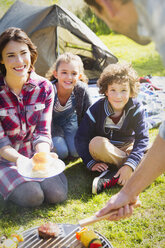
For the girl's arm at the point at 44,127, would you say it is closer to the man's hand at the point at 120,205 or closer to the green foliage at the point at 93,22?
the man's hand at the point at 120,205

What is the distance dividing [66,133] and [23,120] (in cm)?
→ 92

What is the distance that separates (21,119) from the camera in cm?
223

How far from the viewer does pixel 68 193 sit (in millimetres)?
2357

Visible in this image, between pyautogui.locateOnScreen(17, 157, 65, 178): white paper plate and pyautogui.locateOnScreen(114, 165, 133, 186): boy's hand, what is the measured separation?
1.88 feet

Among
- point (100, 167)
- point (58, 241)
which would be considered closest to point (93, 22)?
point (100, 167)

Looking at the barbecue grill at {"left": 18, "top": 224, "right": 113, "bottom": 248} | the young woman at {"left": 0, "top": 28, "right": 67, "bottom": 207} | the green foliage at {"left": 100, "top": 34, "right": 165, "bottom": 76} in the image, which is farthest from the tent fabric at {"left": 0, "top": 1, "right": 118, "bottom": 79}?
the barbecue grill at {"left": 18, "top": 224, "right": 113, "bottom": 248}

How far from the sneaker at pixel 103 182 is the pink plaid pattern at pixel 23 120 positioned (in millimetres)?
474

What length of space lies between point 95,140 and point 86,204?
1.76ft

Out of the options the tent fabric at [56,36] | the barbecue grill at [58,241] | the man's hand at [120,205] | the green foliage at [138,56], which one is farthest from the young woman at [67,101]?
the green foliage at [138,56]

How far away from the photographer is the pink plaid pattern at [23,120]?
217cm

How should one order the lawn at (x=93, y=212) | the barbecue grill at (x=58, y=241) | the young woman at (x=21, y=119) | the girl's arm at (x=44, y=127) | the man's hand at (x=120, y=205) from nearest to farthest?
the man's hand at (x=120, y=205) < the barbecue grill at (x=58, y=241) < the lawn at (x=93, y=212) < the young woman at (x=21, y=119) < the girl's arm at (x=44, y=127)

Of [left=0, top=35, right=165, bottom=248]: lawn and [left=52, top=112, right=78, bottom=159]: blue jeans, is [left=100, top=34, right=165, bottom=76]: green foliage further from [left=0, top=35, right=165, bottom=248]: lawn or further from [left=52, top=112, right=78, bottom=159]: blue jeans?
[left=0, top=35, right=165, bottom=248]: lawn

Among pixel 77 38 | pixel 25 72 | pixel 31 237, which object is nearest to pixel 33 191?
pixel 31 237

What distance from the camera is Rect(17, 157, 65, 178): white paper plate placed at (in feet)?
6.20
